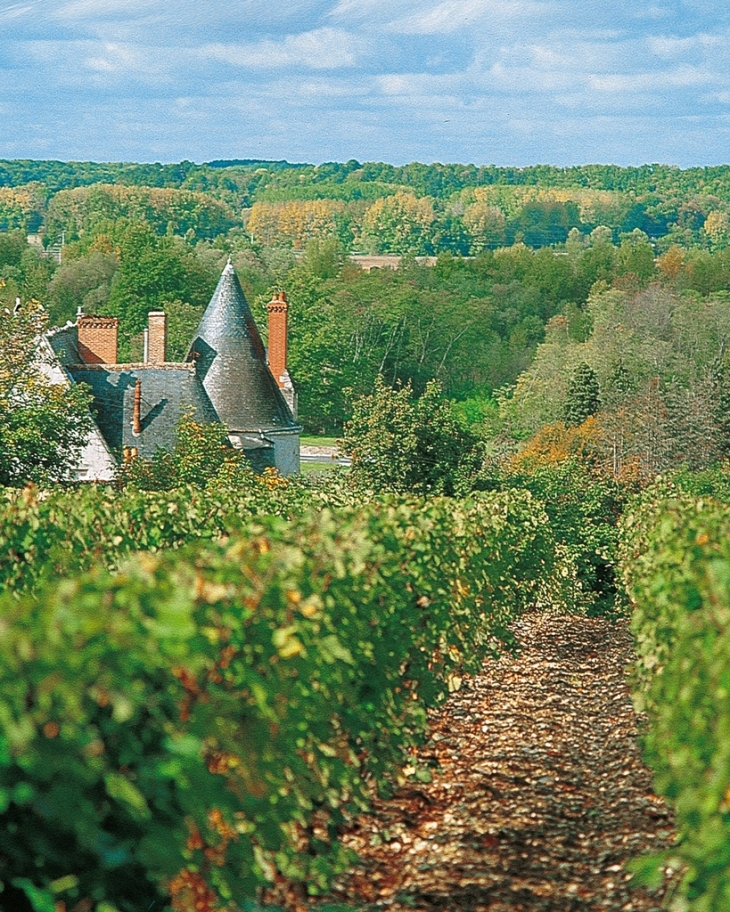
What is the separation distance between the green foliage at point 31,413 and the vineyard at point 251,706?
18066 millimetres

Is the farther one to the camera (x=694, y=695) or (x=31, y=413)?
(x=31, y=413)

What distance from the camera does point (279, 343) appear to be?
45.3 meters

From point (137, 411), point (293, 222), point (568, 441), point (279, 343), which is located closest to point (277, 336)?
point (279, 343)

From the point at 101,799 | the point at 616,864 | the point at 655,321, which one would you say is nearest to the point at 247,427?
the point at 616,864

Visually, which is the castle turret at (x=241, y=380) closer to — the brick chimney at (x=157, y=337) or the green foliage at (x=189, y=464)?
the brick chimney at (x=157, y=337)

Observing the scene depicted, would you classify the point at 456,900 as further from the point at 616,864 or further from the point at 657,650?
the point at 657,650

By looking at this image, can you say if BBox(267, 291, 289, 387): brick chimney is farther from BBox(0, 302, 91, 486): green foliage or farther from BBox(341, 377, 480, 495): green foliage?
BBox(341, 377, 480, 495): green foliage

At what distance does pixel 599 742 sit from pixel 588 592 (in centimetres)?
1880

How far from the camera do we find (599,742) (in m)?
10.5

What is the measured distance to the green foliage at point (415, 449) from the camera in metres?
29.6

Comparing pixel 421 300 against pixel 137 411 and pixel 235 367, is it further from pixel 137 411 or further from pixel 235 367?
pixel 137 411

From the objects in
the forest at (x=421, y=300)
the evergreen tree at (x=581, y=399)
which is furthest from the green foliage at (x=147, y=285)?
the evergreen tree at (x=581, y=399)

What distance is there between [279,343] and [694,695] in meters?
40.1

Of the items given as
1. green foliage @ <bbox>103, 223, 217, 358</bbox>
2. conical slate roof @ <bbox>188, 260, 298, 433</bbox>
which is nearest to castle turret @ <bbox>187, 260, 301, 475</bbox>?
conical slate roof @ <bbox>188, 260, 298, 433</bbox>
